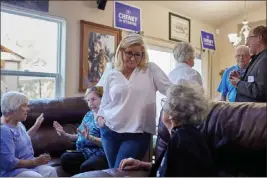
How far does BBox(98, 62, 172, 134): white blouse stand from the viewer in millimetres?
1489

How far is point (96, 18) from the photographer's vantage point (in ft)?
9.47

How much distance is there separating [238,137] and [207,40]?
1.00 metres

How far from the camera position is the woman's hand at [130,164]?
4.39 ft

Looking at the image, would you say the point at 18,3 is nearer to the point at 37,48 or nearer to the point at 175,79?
the point at 37,48

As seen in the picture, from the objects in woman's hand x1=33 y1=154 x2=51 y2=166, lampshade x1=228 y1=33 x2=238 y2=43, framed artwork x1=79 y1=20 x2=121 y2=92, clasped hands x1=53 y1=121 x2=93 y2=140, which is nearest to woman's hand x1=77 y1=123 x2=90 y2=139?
clasped hands x1=53 y1=121 x2=93 y2=140

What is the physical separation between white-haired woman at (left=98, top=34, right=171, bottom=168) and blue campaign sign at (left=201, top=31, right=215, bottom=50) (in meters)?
0.57

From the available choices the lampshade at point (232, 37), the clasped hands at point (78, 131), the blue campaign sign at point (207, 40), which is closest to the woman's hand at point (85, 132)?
the clasped hands at point (78, 131)

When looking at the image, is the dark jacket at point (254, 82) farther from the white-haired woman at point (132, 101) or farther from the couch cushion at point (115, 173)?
the couch cushion at point (115, 173)

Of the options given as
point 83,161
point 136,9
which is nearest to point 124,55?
point 83,161

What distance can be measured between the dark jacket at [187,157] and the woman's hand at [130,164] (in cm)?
28

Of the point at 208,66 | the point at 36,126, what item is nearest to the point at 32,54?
the point at 36,126

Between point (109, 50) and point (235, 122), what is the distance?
1.97 m

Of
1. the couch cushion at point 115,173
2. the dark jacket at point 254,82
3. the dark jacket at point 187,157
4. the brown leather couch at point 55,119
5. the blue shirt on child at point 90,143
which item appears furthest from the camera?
the brown leather couch at point 55,119

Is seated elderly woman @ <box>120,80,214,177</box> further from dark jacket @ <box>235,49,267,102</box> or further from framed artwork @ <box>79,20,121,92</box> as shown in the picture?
framed artwork @ <box>79,20,121,92</box>
